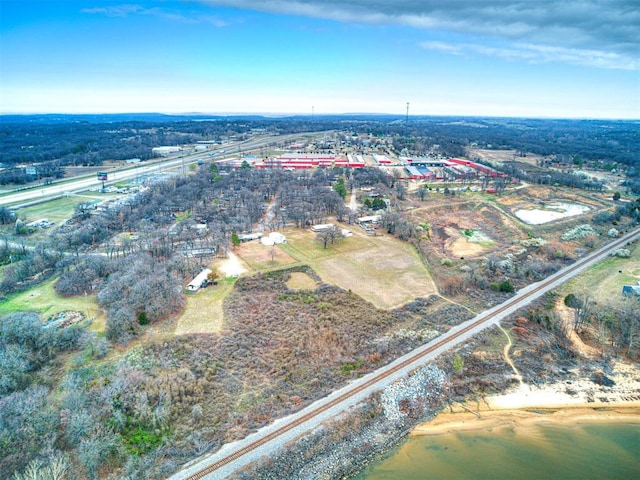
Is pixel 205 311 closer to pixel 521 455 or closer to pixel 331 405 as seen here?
pixel 331 405

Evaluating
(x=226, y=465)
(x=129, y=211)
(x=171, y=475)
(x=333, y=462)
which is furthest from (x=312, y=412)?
(x=129, y=211)

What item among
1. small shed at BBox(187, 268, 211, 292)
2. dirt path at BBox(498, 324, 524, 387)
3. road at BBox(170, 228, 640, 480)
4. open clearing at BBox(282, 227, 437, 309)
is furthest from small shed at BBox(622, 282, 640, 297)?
small shed at BBox(187, 268, 211, 292)

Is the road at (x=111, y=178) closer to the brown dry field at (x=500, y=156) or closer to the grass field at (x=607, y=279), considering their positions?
the brown dry field at (x=500, y=156)

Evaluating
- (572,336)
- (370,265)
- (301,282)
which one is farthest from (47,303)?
(572,336)

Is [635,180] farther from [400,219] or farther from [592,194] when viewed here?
[400,219]

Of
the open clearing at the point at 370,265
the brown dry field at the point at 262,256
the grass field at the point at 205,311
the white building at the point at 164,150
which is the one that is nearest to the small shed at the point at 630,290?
the open clearing at the point at 370,265

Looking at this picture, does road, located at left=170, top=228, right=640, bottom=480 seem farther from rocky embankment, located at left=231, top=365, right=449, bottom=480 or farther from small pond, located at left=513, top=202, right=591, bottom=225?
small pond, located at left=513, top=202, right=591, bottom=225
